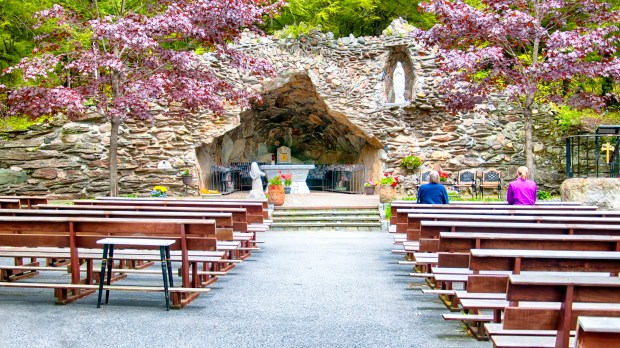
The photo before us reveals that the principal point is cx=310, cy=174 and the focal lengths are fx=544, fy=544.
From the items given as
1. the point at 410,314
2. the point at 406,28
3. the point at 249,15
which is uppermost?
the point at 406,28

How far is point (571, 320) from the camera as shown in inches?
110

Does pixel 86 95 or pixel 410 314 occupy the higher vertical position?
pixel 86 95

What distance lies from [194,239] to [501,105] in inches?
599

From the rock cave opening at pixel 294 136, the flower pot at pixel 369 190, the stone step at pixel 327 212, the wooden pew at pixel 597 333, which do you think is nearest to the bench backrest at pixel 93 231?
the wooden pew at pixel 597 333

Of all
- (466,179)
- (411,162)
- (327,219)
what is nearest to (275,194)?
(327,219)

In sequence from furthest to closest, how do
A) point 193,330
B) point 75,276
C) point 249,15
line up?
point 249,15 < point 75,276 < point 193,330

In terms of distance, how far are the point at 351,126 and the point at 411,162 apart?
8.36 feet

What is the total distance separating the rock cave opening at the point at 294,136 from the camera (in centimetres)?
1923

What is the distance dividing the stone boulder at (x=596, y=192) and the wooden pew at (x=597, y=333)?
33.7 feet

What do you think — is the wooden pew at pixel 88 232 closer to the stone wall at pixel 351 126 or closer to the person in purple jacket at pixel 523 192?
the person in purple jacket at pixel 523 192

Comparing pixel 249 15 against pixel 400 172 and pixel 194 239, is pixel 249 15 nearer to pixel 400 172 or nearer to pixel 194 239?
pixel 194 239

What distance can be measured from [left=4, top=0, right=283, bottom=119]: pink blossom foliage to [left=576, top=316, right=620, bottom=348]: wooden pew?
10253 mm

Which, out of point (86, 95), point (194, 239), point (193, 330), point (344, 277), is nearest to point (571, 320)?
point (193, 330)

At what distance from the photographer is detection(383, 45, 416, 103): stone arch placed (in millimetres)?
18891
